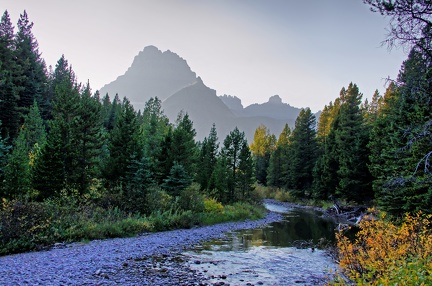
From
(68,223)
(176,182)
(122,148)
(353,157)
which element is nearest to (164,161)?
(176,182)

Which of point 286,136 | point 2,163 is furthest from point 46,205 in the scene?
point 286,136

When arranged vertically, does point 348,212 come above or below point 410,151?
below

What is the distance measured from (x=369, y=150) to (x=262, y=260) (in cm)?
3102

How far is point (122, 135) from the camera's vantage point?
27562 millimetres

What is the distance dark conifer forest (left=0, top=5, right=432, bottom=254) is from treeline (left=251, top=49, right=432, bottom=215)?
12cm

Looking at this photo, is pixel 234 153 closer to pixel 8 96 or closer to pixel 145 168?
pixel 145 168

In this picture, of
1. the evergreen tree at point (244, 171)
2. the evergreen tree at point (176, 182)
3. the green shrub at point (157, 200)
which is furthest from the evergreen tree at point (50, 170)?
the evergreen tree at point (244, 171)

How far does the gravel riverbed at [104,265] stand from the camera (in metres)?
9.59

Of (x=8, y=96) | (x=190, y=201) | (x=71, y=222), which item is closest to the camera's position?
(x=71, y=222)

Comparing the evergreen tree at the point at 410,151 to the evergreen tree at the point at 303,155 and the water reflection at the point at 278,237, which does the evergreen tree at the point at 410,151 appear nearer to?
the water reflection at the point at 278,237

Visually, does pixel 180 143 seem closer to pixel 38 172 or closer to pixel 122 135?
pixel 122 135

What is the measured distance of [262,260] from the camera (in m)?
14.4

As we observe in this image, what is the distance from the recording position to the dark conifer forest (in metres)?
14.6

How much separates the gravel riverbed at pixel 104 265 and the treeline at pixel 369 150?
8419 mm
